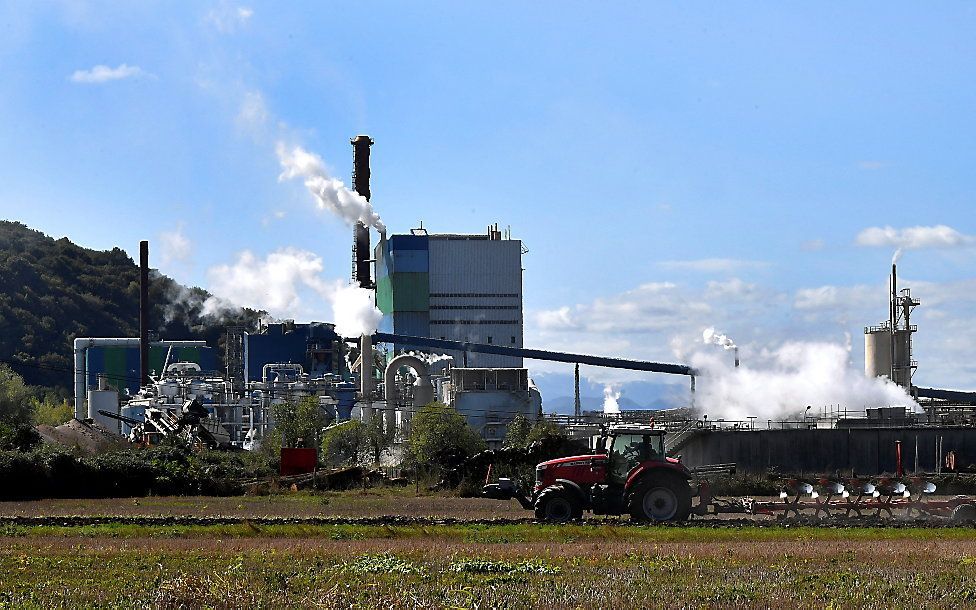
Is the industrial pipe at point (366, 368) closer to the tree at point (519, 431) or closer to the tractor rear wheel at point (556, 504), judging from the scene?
the tree at point (519, 431)

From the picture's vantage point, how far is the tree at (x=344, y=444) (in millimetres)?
80625

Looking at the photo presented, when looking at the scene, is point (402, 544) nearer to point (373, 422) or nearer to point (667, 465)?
point (667, 465)

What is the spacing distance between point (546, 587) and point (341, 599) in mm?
3405

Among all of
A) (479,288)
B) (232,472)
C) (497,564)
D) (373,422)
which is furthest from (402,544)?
(479,288)

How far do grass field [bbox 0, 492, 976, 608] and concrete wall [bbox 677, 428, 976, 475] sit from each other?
36179 mm

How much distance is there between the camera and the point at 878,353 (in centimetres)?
9188

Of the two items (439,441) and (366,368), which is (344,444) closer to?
(439,441)

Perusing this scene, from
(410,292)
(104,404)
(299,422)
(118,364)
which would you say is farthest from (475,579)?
(118,364)

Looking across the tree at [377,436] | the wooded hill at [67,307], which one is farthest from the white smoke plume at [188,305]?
the tree at [377,436]

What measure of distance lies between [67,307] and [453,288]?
249 feet

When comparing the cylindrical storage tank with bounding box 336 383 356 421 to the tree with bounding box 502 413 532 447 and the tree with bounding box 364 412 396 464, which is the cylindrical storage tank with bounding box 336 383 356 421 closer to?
the tree with bounding box 364 412 396 464

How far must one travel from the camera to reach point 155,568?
2250 cm

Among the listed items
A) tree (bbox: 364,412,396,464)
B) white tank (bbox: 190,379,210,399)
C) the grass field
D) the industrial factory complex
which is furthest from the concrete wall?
white tank (bbox: 190,379,210,399)

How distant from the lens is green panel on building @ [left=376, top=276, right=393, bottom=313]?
123625 mm
